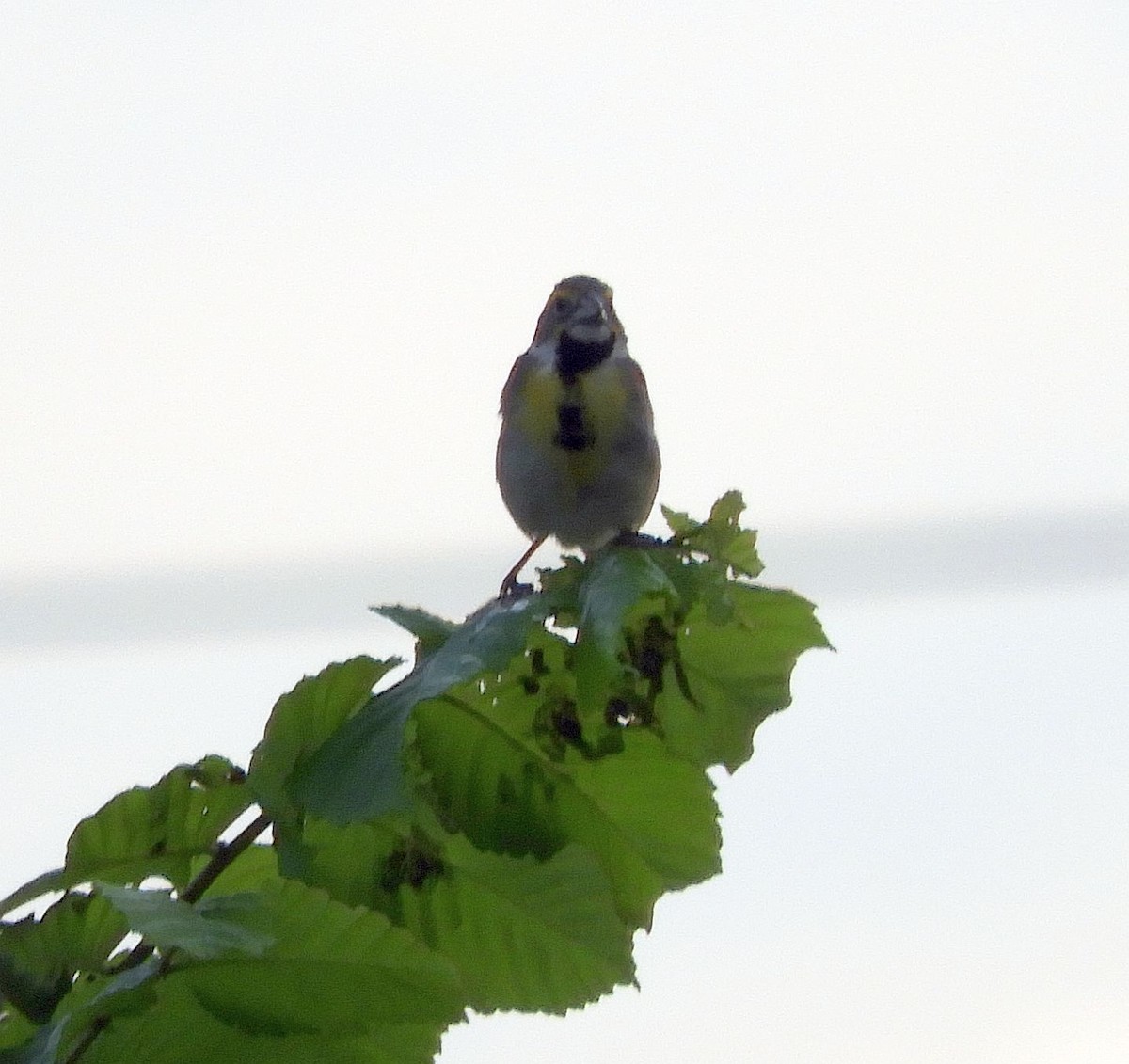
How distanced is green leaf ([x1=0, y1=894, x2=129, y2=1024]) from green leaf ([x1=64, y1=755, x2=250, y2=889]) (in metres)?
0.04

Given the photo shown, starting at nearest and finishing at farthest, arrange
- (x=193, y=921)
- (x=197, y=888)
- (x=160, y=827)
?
(x=193, y=921)
(x=197, y=888)
(x=160, y=827)

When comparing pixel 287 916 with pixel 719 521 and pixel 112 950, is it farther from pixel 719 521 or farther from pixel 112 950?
pixel 719 521

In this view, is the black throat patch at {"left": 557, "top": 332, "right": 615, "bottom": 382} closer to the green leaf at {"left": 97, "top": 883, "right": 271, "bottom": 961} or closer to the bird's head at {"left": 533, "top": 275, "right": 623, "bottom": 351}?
the bird's head at {"left": 533, "top": 275, "right": 623, "bottom": 351}

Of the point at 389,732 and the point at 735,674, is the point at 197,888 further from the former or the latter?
the point at 735,674

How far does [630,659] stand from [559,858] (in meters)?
0.12

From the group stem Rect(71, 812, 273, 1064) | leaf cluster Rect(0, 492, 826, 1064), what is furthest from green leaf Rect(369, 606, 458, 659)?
stem Rect(71, 812, 273, 1064)

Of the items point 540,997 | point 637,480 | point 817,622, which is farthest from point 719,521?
point 637,480

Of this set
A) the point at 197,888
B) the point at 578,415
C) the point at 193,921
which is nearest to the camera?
the point at 193,921

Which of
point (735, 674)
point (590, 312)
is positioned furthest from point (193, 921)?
point (590, 312)

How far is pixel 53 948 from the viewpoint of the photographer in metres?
0.92

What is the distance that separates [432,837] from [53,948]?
21 centimetres

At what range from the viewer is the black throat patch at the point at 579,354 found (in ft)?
8.82

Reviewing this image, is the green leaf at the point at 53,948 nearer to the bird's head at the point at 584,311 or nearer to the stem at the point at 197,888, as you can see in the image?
the stem at the point at 197,888

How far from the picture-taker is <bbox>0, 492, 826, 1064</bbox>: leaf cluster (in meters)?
0.84
